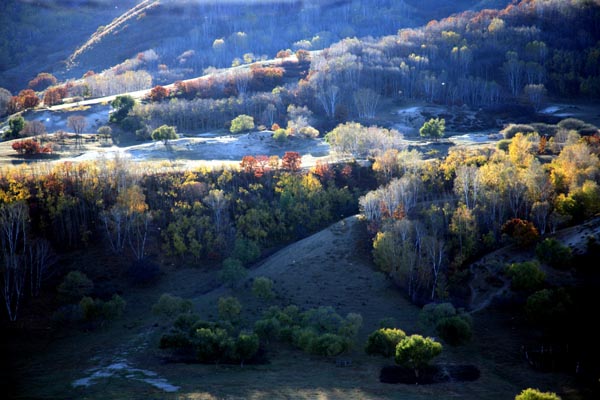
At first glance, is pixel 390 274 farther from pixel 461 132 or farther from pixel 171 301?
pixel 461 132

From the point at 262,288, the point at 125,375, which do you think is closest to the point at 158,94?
the point at 262,288

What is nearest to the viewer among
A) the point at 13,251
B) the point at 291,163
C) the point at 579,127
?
the point at 13,251

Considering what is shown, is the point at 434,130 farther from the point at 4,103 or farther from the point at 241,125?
the point at 4,103

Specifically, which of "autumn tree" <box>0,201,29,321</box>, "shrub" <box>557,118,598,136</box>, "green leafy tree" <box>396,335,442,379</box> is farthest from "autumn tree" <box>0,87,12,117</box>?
"shrub" <box>557,118,598,136</box>

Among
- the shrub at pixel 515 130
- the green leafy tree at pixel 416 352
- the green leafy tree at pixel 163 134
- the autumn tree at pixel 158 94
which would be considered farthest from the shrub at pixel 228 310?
the autumn tree at pixel 158 94

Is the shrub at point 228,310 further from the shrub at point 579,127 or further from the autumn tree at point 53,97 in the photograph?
the autumn tree at point 53,97
